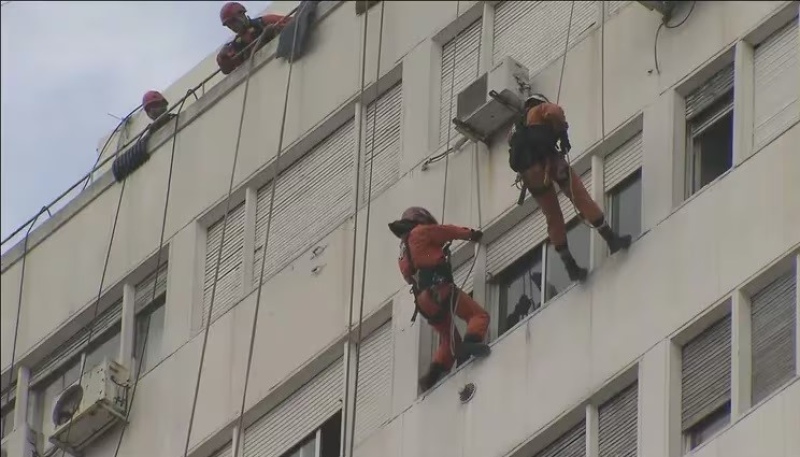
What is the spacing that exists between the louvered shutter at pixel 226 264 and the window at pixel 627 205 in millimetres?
4247

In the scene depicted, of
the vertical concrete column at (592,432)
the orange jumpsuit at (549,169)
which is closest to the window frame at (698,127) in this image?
the orange jumpsuit at (549,169)

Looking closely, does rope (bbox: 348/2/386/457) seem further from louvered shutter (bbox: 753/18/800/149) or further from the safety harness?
louvered shutter (bbox: 753/18/800/149)

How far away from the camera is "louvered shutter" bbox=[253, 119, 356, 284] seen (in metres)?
26.0

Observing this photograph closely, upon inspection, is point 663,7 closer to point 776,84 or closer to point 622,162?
point 622,162

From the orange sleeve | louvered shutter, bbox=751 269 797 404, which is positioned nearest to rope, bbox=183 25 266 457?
the orange sleeve

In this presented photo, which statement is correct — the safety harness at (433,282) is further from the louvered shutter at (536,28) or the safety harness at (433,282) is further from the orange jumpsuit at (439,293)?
the louvered shutter at (536,28)

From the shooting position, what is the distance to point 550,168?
2316 centimetres

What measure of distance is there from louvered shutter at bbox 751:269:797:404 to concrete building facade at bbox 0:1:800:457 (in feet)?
0.08

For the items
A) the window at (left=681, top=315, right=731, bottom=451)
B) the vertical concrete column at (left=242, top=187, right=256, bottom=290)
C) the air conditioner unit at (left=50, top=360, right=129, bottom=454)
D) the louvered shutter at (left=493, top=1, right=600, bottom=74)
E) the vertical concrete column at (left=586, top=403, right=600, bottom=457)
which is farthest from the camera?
the air conditioner unit at (left=50, top=360, right=129, bottom=454)

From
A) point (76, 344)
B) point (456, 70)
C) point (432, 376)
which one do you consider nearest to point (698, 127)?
point (432, 376)

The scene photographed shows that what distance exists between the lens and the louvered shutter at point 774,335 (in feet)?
69.7

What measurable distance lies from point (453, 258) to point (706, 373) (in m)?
3.39

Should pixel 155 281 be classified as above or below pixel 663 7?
above

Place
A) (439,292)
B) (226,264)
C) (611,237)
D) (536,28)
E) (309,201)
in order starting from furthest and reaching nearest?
(226,264) → (309,201) → (536,28) → (439,292) → (611,237)
